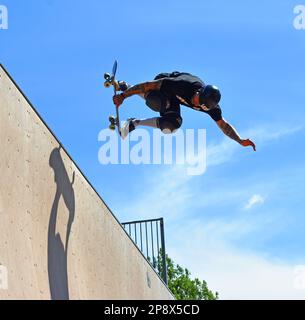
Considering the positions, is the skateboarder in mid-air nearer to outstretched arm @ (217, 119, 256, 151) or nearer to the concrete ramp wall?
outstretched arm @ (217, 119, 256, 151)

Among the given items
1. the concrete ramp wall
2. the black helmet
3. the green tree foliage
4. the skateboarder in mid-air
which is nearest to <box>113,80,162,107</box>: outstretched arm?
the skateboarder in mid-air

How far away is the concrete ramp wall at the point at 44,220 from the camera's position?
543cm

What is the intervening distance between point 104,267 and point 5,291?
10.5 feet

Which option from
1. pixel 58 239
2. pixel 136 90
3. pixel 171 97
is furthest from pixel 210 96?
pixel 58 239

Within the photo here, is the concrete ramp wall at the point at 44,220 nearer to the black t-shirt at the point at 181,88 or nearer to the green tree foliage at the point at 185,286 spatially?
the black t-shirt at the point at 181,88

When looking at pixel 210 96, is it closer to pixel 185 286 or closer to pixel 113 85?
pixel 113 85

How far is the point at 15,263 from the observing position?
534 centimetres

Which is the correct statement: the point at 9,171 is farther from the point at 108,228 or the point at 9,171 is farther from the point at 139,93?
the point at 108,228

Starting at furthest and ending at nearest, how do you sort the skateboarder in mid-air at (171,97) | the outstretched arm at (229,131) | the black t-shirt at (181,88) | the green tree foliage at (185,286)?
the green tree foliage at (185,286) → the outstretched arm at (229,131) → the black t-shirt at (181,88) → the skateboarder in mid-air at (171,97)

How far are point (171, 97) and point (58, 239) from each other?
2.39m

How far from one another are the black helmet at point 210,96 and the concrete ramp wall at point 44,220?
1.77m

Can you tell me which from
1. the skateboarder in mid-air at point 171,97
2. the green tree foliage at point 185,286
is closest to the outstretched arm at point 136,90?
the skateboarder in mid-air at point 171,97

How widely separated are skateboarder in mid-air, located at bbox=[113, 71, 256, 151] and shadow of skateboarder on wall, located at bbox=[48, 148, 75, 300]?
1159mm
